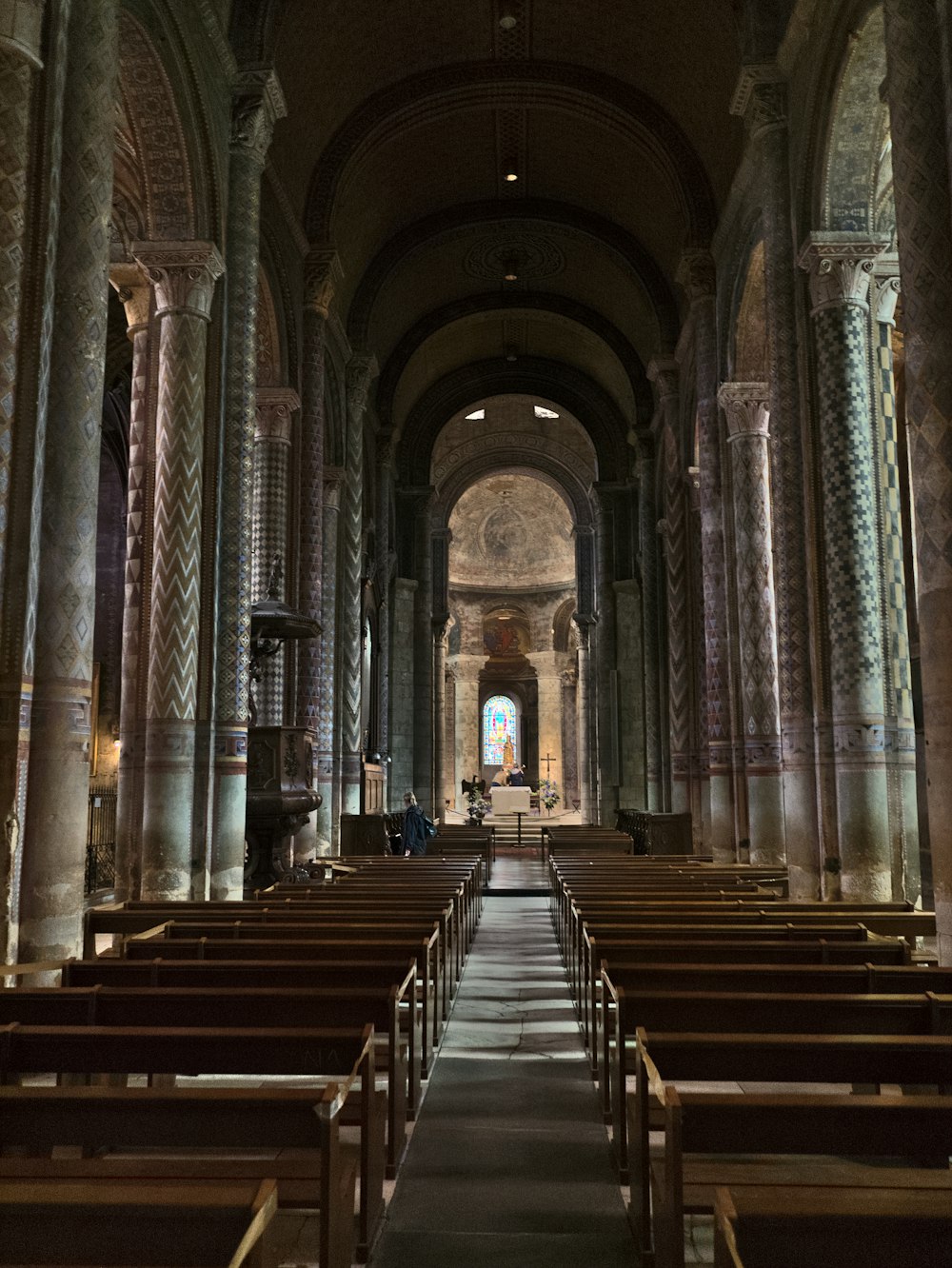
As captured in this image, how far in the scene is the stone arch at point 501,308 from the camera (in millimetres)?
23125

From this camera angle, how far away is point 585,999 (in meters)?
6.36

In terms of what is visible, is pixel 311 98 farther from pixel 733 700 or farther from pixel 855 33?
pixel 733 700

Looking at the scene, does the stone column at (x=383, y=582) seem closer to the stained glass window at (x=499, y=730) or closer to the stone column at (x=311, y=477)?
the stone column at (x=311, y=477)

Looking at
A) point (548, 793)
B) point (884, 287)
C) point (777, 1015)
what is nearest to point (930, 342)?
point (884, 287)

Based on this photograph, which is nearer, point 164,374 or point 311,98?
point 164,374

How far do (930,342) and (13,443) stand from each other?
6.05 meters

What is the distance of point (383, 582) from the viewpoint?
24.1m

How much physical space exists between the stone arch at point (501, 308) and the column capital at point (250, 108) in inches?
462

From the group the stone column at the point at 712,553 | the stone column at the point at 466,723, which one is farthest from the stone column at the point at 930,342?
the stone column at the point at 466,723

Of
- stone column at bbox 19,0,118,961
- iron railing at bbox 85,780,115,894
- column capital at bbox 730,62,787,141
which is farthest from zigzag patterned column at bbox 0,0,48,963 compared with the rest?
column capital at bbox 730,62,787,141

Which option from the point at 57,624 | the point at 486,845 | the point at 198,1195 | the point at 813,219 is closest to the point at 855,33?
the point at 813,219

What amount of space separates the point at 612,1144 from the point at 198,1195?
97.3 inches

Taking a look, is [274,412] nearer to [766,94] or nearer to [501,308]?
[766,94]

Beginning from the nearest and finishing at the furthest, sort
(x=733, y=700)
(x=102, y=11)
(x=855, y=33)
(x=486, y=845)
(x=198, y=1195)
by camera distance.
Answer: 1. (x=198, y=1195)
2. (x=102, y=11)
3. (x=855, y=33)
4. (x=733, y=700)
5. (x=486, y=845)
